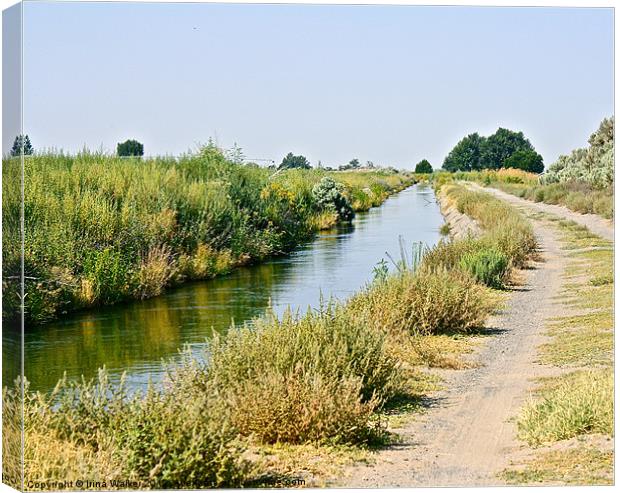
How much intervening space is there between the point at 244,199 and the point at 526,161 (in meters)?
14.2

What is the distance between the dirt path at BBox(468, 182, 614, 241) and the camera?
12613 mm

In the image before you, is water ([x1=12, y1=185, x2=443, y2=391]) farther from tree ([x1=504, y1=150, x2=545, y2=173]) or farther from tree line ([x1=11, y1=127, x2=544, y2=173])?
Answer: tree ([x1=504, y1=150, x2=545, y2=173])

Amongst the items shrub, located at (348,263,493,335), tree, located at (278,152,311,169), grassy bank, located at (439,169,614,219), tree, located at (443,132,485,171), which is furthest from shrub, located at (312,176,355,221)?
tree, located at (443,132,485,171)

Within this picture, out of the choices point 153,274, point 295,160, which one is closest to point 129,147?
point 295,160

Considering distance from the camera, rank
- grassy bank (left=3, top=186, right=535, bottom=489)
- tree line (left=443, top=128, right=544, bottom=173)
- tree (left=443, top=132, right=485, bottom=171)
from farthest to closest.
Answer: tree (left=443, top=132, right=485, bottom=171), tree line (left=443, top=128, right=544, bottom=173), grassy bank (left=3, top=186, right=535, bottom=489)

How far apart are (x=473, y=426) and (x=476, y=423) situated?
0.10m

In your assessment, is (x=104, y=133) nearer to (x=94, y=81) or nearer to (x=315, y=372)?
(x=94, y=81)

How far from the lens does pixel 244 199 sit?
24.3 metres

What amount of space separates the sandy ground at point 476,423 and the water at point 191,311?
2.00 m

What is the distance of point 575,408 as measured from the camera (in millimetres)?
7887

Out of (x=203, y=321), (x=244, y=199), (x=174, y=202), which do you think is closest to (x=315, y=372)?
(x=203, y=321)

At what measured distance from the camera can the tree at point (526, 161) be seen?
10312 millimetres

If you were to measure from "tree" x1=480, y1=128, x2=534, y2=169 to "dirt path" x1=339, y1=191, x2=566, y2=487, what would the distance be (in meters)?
2.09

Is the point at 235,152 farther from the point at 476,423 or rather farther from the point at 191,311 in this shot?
the point at 476,423
